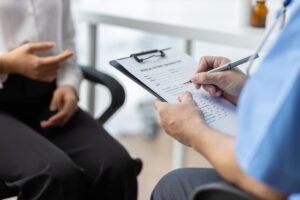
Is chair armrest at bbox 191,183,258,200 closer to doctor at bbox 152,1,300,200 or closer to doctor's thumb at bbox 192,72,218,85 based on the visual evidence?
doctor at bbox 152,1,300,200

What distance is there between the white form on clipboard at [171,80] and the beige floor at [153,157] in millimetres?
1039

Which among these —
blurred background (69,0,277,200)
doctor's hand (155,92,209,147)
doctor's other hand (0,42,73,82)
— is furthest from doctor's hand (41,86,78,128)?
blurred background (69,0,277,200)

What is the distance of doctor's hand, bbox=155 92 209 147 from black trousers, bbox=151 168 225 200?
141mm

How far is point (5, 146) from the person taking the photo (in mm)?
1200

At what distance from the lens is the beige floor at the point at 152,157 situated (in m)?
2.21

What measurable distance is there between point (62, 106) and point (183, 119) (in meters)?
0.58

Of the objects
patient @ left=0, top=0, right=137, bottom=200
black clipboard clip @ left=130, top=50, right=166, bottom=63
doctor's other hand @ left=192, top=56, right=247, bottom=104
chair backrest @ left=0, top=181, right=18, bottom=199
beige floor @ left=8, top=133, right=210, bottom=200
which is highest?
black clipboard clip @ left=130, top=50, right=166, bottom=63

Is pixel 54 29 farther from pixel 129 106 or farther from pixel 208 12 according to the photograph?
pixel 129 106

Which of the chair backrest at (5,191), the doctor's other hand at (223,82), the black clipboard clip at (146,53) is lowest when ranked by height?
the chair backrest at (5,191)

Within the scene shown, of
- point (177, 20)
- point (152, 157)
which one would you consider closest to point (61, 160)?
point (177, 20)

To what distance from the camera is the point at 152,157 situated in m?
2.47

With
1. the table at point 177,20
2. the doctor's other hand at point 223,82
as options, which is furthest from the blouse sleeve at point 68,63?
the doctor's other hand at point 223,82

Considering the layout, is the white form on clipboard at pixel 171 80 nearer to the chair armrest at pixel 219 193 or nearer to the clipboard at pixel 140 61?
the clipboard at pixel 140 61

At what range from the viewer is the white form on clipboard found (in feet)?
3.17
